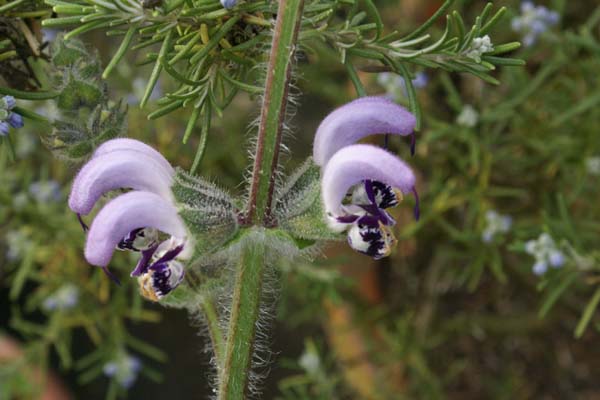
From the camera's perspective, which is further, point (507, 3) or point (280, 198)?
point (507, 3)

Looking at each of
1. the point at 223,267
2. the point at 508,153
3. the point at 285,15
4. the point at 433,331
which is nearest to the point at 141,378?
the point at 433,331

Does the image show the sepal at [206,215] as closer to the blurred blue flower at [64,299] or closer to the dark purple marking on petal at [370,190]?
the dark purple marking on petal at [370,190]

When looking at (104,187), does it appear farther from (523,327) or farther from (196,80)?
(523,327)

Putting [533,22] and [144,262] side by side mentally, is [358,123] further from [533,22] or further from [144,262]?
[533,22]

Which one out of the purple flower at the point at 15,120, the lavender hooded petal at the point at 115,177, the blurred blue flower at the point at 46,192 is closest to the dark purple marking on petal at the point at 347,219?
the lavender hooded petal at the point at 115,177

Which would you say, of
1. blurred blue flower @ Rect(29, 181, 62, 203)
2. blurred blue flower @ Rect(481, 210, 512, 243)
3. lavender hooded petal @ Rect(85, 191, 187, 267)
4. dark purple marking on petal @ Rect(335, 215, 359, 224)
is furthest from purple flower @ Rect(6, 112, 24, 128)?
blurred blue flower @ Rect(481, 210, 512, 243)

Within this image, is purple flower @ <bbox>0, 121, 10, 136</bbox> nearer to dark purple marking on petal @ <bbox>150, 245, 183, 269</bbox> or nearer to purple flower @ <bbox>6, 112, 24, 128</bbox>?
purple flower @ <bbox>6, 112, 24, 128</bbox>

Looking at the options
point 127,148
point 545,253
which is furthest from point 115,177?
point 545,253
